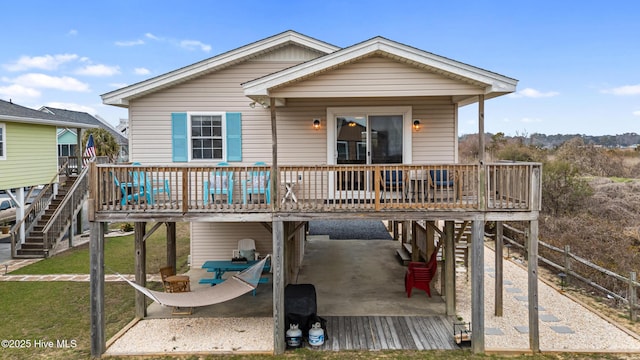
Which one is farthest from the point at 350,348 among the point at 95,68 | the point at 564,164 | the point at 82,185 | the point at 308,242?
the point at 95,68

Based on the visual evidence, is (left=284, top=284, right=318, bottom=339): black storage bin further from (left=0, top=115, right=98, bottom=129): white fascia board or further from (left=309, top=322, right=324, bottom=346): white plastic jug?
(left=0, top=115, right=98, bottom=129): white fascia board

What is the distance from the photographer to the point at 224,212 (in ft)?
26.6

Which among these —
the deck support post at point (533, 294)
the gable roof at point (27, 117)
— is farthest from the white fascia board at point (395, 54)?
the gable roof at point (27, 117)

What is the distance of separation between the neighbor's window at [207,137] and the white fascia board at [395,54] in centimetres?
370

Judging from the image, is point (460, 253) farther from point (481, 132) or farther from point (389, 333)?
point (481, 132)

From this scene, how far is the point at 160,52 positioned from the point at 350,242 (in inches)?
1554

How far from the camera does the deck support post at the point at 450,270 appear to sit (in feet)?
30.3

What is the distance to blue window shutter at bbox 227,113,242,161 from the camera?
440 inches

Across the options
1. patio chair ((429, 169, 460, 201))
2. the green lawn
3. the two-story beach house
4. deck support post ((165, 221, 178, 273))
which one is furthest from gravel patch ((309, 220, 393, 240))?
patio chair ((429, 169, 460, 201))

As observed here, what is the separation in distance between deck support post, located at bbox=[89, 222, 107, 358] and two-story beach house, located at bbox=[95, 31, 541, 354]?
0.9 inches

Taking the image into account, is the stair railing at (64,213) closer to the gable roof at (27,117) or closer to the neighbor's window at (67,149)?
the gable roof at (27,117)

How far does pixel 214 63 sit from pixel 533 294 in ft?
29.9

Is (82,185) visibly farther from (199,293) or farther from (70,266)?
(199,293)

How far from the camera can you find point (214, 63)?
10938 mm
